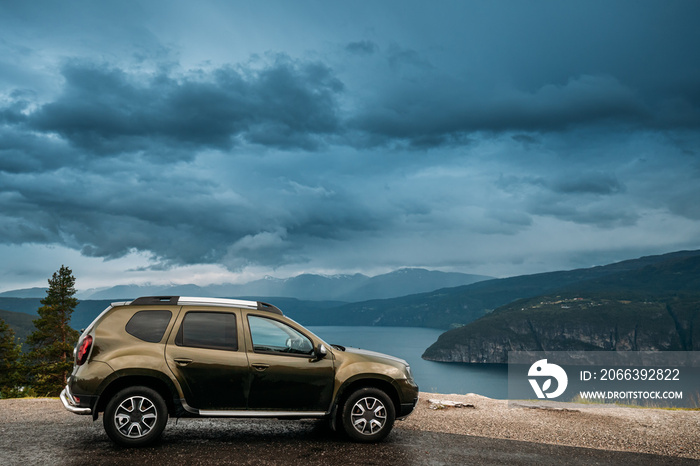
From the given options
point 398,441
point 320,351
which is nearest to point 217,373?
point 320,351

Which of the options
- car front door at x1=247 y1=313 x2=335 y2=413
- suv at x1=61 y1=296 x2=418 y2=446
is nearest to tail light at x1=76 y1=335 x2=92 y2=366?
suv at x1=61 y1=296 x2=418 y2=446

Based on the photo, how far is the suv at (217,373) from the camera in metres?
7.34

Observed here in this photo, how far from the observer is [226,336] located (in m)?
7.89

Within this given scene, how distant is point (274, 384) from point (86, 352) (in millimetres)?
2655

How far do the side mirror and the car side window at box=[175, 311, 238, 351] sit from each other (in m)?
1.18

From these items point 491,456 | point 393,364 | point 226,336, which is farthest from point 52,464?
point 491,456

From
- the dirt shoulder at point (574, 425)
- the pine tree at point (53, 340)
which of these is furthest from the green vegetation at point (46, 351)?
the dirt shoulder at point (574, 425)

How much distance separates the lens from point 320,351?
7.95m

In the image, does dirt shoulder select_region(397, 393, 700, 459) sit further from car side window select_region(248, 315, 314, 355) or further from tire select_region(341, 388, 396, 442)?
car side window select_region(248, 315, 314, 355)

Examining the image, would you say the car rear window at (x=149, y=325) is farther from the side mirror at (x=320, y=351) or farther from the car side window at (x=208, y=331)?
the side mirror at (x=320, y=351)

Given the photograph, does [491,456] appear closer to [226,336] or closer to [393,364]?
[393,364]

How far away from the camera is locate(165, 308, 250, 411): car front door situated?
7.53 m

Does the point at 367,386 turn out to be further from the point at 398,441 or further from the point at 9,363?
the point at 9,363

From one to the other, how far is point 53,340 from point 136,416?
136ft
